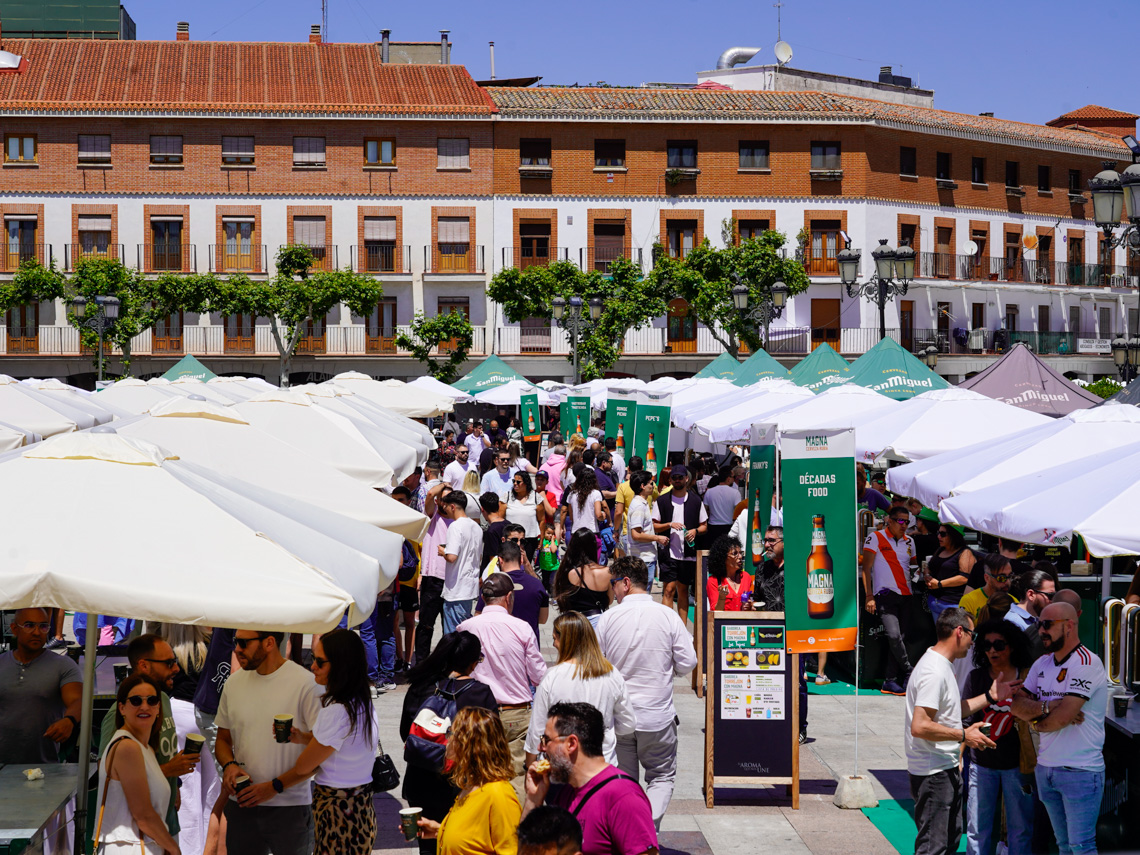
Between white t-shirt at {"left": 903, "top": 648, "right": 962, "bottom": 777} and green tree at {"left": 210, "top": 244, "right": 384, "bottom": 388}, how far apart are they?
38.5m

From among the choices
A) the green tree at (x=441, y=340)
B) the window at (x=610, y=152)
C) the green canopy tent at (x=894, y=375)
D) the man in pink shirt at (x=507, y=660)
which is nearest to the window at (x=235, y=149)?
the green tree at (x=441, y=340)

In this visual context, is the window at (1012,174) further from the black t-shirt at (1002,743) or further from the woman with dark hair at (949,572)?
the black t-shirt at (1002,743)

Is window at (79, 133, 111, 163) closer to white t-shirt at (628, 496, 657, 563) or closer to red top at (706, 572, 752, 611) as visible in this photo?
white t-shirt at (628, 496, 657, 563)

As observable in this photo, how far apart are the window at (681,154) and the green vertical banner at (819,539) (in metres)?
39.9

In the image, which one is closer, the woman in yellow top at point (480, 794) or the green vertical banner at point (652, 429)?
the woman in yellow top at point (480, 794)

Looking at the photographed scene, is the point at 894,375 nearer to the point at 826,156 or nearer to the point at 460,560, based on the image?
the point at 460,560

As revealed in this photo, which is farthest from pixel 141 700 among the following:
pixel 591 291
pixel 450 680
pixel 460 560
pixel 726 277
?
pixel 726 277

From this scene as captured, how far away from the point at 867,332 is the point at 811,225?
15.0ft

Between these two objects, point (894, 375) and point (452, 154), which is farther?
point (452, 154)

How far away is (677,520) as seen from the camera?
14258mm

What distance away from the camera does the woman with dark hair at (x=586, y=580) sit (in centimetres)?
961

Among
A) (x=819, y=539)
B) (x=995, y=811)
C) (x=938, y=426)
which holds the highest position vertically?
(x=938, y=426)

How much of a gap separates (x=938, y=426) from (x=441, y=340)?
102 feet

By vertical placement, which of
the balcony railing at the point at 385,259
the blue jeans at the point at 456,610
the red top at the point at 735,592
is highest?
the balcony railing at the point at 385,259
